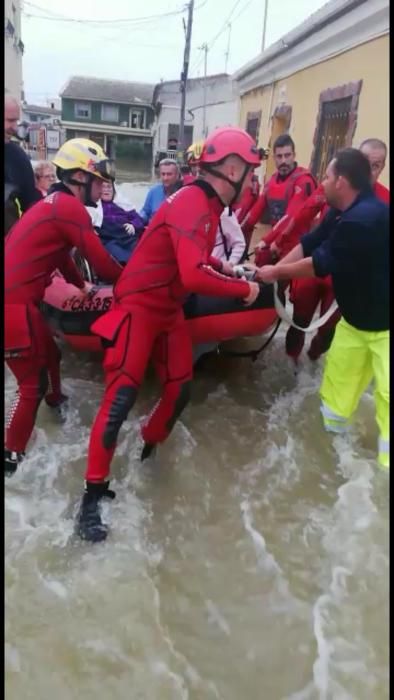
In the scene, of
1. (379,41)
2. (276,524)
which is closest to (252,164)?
(276,524)

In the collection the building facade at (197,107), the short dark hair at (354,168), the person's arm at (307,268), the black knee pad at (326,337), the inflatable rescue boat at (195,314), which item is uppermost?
the building facade at (197,107)

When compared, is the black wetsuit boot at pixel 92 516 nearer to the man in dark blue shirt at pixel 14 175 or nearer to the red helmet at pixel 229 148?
the red helmet at pixel 229 148

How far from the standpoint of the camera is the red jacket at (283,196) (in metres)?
5.05

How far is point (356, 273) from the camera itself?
125 inches

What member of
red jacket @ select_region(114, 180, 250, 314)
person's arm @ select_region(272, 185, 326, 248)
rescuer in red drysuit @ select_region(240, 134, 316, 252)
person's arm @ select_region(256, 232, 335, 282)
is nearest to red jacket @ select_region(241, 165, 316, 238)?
rescuer in red drysuit @ select_region(240, 134, 316, 252)

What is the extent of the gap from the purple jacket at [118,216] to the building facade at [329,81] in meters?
3.00

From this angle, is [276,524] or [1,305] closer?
[1,305]

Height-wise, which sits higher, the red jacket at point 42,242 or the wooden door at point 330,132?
the wooden door at point 330,132

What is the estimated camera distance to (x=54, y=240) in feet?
9.99

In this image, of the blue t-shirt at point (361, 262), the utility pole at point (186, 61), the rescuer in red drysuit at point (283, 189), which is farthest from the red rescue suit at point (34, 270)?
the utility pole at point (186, 61)

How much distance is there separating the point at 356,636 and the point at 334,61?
8417 mm

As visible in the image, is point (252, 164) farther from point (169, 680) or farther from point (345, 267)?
point (169, 680)

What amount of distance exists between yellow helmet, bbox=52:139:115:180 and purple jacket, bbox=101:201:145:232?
1708mm

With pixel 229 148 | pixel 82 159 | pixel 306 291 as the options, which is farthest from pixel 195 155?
pixel 306 291
